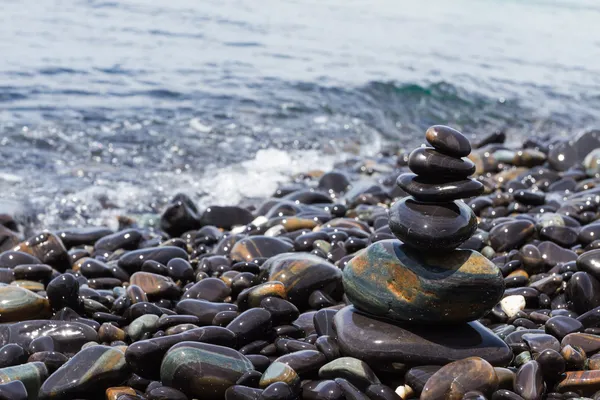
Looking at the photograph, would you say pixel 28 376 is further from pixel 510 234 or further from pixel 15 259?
pixel 510 234

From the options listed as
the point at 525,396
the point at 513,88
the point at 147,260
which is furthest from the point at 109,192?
the point at 513,88

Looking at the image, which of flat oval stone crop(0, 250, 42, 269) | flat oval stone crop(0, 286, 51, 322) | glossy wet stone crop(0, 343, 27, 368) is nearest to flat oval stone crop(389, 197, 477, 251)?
glossy wet stone crop(0, 343, 27, 368)

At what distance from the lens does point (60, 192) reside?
8.41m

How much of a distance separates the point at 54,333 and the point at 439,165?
7.34 ft

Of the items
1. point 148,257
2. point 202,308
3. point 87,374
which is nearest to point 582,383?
point 202,308

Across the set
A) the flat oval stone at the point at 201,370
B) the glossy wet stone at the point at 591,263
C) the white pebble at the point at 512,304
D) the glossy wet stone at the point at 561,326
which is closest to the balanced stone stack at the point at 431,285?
the glossy wet stone at the point at 561,326

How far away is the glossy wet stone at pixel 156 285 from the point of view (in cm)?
441

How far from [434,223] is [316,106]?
10.6m

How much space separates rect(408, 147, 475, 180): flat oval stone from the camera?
3.24m

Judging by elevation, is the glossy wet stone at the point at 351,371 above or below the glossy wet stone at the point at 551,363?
below

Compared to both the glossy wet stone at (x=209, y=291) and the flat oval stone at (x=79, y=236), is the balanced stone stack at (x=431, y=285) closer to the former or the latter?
the glossy wet stone at (x=209, y=291)

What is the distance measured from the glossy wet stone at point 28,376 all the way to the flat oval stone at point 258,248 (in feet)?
6.83

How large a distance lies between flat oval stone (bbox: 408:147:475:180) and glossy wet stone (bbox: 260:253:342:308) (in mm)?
1159

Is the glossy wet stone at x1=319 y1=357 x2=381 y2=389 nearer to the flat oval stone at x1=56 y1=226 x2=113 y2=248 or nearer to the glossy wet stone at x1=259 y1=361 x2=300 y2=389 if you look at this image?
the glossy wet stone at x1=259 y1=361 x2=300 y2=389
